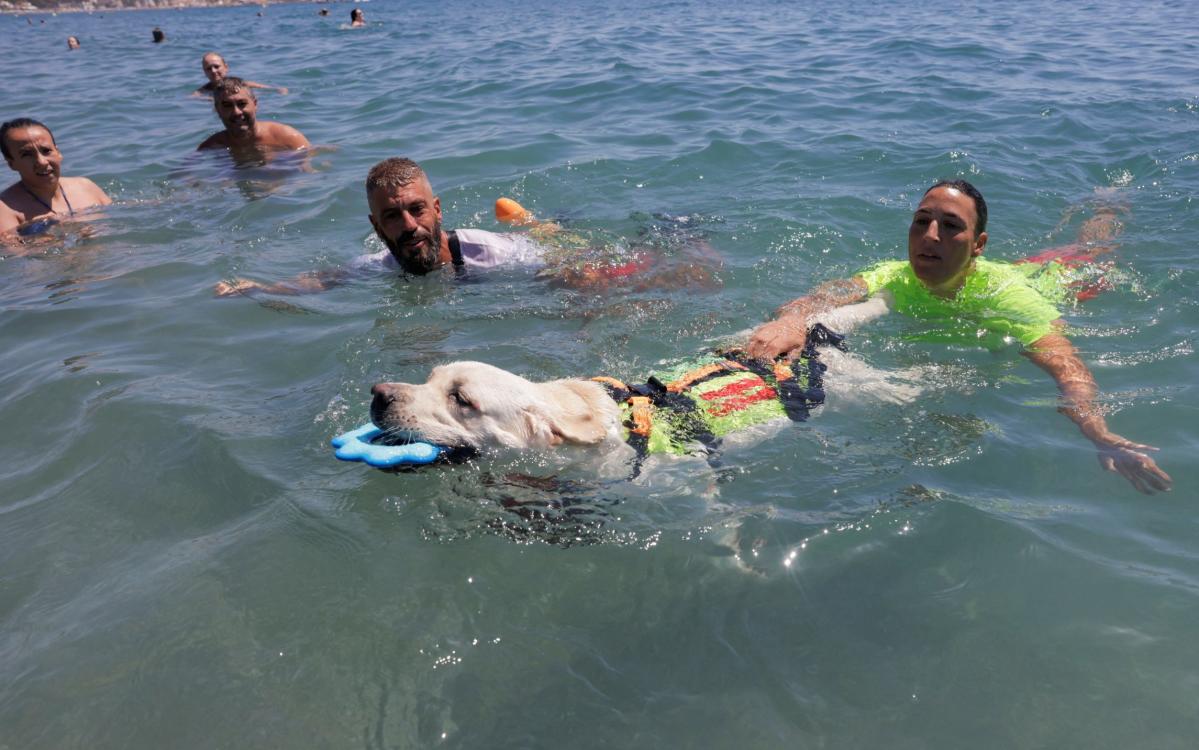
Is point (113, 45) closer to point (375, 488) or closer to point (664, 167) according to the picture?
point (664, 167)

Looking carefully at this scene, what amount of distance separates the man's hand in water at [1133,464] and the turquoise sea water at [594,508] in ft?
0.23

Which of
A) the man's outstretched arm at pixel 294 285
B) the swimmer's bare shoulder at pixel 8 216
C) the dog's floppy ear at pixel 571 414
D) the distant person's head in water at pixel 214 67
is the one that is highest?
the distant person's head in water at pixel 214 67

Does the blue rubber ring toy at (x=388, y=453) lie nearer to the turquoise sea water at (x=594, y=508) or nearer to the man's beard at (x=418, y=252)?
the turquoise sea water at (x=594, y=508)

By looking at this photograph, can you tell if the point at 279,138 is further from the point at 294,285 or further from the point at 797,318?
the point at 797,318

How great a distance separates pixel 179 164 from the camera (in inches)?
471

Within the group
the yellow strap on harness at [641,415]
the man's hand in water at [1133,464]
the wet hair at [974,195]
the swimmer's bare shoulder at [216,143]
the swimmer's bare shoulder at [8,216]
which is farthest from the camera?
the swimmer's bare shoulder at [216,143]

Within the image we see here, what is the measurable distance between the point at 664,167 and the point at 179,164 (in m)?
6.78

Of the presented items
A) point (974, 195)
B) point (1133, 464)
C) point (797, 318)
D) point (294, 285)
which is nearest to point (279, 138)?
point (294, 285)

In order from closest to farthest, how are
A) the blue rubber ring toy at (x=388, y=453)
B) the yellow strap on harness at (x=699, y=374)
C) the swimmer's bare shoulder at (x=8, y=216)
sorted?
the blue rubber ring toy at (x=388, y=453) → the yellow strap on harness at (x=699, y=374) → the swimmer's bare shoulder at (x=8, y=216)

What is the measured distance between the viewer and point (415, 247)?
6957 mm

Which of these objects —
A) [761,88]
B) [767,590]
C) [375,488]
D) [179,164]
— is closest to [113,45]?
[179,164]

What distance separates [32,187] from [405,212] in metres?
5.66

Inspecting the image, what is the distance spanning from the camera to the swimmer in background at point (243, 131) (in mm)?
11586

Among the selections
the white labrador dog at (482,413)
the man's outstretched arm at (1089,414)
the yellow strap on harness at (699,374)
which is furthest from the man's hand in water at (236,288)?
the man's outstretched arm at (1089,414)
